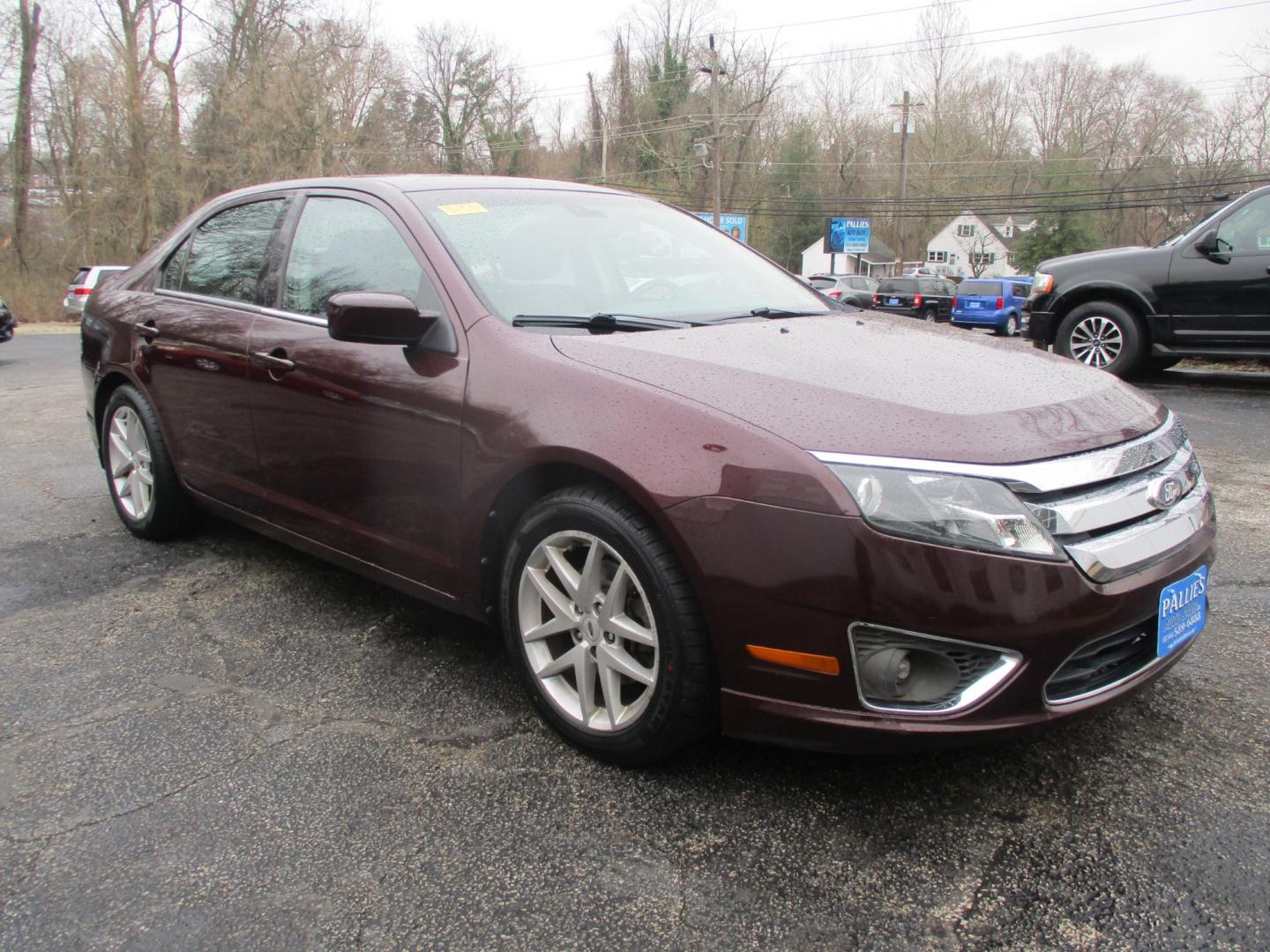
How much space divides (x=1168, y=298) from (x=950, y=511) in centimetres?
771

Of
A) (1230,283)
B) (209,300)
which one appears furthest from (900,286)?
(209,300)

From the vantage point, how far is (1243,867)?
74.7 inches

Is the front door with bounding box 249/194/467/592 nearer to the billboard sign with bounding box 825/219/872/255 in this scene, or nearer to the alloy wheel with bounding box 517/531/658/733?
the alloy wheel with bounding box 517/531/658/733

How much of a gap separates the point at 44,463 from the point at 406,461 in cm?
439

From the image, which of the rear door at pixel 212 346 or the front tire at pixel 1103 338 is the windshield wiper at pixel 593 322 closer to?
the rear door at pixel 212 346

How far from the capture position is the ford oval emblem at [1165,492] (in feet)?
6.97

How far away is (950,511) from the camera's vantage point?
187 cm

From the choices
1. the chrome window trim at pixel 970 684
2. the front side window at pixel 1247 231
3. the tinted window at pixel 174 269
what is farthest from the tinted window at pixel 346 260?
the front side window at pixel 1247 231

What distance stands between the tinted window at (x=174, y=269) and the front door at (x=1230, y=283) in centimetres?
786

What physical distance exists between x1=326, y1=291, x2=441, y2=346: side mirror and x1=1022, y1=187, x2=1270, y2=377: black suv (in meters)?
7.19

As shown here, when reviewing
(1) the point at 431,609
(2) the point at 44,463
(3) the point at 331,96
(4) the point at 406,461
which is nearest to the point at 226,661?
(1) the point at 431,609

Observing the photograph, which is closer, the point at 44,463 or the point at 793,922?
the point at 793,922

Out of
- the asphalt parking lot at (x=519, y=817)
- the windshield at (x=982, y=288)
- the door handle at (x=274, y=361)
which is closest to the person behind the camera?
the asphalt parking lot at (x=519, y=817)

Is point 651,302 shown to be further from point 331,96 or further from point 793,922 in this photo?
point 331,96
